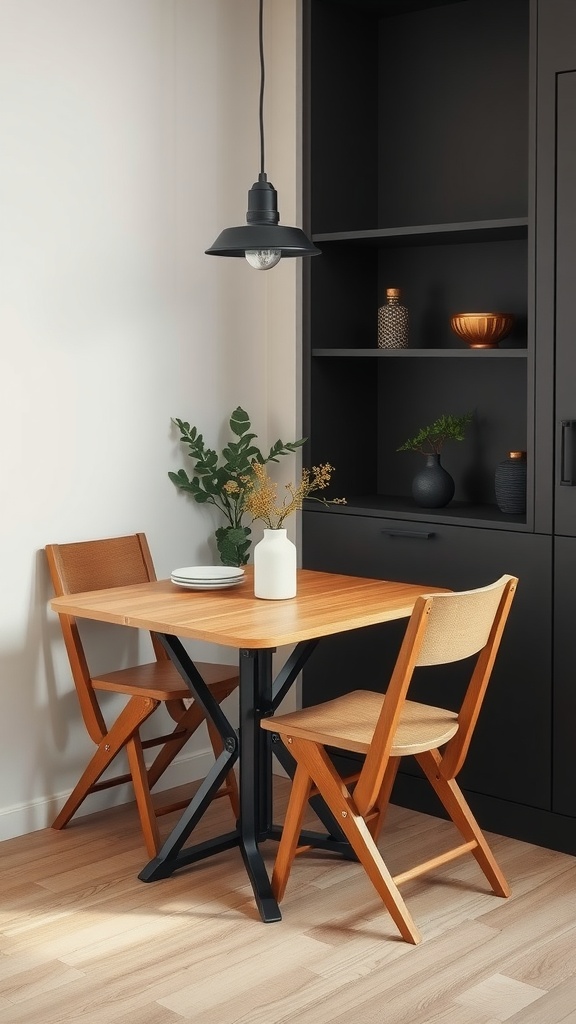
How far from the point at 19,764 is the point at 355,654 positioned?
115 cm

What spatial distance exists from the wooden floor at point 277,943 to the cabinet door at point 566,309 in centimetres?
107

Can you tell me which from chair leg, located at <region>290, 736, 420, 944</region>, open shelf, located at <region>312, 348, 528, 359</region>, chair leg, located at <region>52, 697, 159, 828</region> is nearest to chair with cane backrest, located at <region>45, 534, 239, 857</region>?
chair leg, located at <region>52, 697, 159, 828</region>

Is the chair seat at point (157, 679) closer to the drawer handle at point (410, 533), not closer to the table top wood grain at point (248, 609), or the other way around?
the table top wood grain at point (248, 609)

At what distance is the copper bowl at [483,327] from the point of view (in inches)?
145

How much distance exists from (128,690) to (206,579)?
40 cm

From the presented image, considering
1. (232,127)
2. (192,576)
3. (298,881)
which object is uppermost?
(232,127)

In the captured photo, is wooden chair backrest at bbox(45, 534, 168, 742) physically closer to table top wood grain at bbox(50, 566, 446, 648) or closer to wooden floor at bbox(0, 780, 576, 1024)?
table top wood grain at bbox(50, 566, 446, 648)

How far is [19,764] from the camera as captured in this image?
11.7ft

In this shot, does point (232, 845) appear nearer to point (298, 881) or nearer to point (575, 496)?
point (298, 881)

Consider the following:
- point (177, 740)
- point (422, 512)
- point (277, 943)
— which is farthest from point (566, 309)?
point (277, 943)

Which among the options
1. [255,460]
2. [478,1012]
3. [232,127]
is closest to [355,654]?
[255,460]

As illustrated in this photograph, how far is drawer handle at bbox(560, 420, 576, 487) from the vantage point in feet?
11.0

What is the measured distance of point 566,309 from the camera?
334cm

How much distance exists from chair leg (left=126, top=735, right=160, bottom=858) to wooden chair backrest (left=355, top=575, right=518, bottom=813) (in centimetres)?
78
